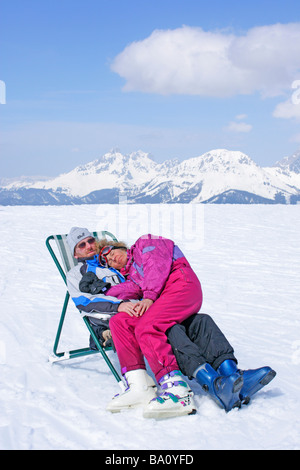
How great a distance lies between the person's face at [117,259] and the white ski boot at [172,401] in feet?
3.68

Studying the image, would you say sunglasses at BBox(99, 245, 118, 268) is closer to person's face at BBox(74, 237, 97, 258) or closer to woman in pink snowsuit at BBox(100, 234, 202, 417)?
person's face at BBox(74, 237, 97, 258)

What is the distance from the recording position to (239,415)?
2.84 meters

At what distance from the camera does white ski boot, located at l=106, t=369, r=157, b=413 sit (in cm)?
291

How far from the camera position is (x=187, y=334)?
3.22 metres

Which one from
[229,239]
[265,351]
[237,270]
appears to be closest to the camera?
[265,351]

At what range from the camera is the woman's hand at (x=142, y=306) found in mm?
3170

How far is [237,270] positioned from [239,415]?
18.7 feet

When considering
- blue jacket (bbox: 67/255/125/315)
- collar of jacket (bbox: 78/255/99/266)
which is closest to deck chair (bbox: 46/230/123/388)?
blue jacket (bbox: 67/255/125/315)

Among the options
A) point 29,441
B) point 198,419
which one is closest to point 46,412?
point 29,441

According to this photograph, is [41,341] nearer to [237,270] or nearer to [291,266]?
[237,270]

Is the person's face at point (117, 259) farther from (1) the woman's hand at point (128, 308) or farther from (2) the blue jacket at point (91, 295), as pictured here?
(1) the woman's hand at point (128, 308)

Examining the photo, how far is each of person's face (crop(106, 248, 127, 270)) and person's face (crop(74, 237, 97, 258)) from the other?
0.27 m
